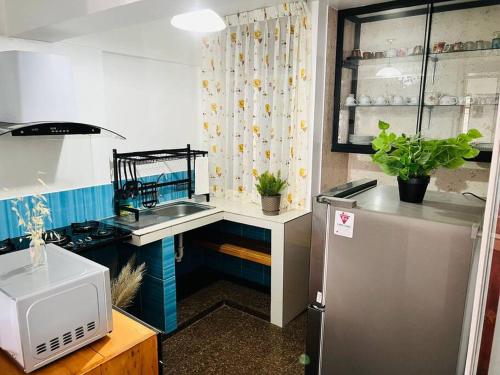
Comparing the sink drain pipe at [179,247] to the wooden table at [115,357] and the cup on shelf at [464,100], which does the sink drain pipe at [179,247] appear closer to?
the wooden table at [115,357]

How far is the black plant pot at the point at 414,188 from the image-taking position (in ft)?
5.46

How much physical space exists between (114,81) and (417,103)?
2353mm

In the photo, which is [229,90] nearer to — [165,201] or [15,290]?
[165,201]

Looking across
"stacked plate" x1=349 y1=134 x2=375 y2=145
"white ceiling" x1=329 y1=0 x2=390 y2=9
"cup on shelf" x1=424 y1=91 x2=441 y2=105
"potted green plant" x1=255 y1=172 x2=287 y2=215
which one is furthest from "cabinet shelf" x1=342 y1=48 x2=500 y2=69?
"potted green plant" x1=255 y1=172 x2=287 y2=215

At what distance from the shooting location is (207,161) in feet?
11.6

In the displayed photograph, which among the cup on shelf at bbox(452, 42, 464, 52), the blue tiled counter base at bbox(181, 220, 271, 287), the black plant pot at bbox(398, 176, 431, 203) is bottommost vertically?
the blue tiled counter base at bbox(181, 220, 271, 287)

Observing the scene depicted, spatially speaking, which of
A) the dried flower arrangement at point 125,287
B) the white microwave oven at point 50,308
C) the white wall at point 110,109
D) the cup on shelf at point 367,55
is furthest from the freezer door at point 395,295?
the white wall at point 110,109

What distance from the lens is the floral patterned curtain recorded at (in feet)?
9.68

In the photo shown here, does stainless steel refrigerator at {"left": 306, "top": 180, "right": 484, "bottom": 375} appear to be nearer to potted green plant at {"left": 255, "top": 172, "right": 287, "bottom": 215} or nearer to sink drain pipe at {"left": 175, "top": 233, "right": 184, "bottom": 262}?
potted green plant at {"left": 255, "top": 172, "right": 287, "bottom": 215}

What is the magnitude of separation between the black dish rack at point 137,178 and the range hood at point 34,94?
0.72 m

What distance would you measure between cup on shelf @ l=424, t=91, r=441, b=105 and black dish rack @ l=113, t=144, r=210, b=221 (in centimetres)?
202

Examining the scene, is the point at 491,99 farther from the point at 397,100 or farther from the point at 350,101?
the point at 350,101

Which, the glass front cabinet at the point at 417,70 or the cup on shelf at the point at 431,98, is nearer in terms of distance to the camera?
the glass front cabinet at the point at 417,70

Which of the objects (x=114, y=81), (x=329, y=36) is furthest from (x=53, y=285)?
(x=329, y=36)
